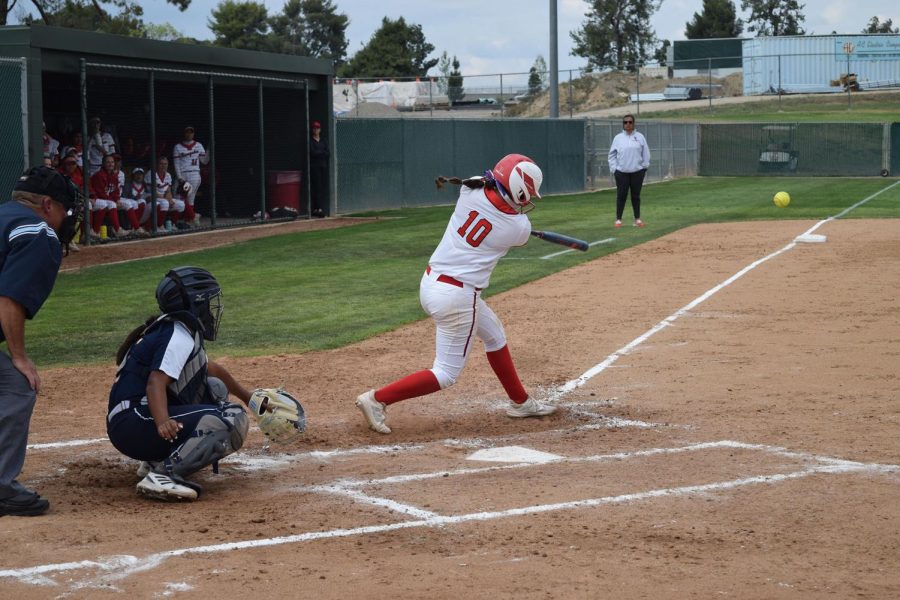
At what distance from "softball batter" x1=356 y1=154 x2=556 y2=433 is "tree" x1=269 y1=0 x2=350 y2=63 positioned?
94300 mm

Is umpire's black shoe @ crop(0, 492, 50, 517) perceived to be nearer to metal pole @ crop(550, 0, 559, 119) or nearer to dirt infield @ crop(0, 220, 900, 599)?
dirt infield @ crop(0, 220, 900, 599)

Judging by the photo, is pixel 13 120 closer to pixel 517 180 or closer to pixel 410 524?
pixel 517 180

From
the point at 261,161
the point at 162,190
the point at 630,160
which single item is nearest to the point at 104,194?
the point at 162,190

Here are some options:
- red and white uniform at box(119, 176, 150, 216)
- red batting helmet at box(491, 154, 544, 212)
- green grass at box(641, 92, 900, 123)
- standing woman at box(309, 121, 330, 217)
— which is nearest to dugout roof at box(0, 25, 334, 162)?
standing woman at box(309, 121, 330, 217)

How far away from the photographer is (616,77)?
59688 millimetres

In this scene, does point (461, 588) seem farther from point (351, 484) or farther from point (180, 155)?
point (180, 155)

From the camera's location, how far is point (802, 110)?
53.1m

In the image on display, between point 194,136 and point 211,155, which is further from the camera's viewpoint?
point 194,136

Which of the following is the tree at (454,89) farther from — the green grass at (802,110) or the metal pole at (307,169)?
the metal pole at (307,169)

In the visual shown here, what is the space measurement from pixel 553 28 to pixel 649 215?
37.5ft

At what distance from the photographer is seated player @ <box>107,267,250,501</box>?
585 centimetres

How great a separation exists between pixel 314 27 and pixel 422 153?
7658 cm

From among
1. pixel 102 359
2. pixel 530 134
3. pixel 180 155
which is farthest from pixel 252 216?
pixel 102 359

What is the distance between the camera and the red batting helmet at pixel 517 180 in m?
7.10
